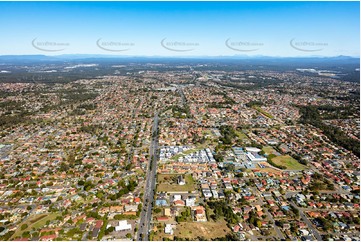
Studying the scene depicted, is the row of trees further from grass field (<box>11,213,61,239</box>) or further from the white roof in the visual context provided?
grass field (<box>11,213,61,239</box>)

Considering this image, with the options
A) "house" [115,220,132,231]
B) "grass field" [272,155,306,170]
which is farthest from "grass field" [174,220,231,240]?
"grass field" [272,155,306,170]

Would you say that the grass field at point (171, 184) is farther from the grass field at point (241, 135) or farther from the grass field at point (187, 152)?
the grass field at point (241, 135)

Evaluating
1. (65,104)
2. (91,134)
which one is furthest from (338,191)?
(65,104)

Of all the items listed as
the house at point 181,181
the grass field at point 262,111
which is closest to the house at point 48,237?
the house at point 181,181

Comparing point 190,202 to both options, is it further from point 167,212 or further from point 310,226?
point 310,226

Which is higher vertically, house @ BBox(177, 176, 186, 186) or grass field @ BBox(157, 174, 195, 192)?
house @ BBox(177, 176, 186, 186)

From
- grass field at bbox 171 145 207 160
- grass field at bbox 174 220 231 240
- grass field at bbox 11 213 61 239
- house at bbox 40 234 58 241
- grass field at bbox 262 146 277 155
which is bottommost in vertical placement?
grass field at bbox 174 220 231 240

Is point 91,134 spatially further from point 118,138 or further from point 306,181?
point 306,181
